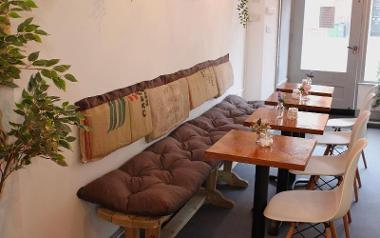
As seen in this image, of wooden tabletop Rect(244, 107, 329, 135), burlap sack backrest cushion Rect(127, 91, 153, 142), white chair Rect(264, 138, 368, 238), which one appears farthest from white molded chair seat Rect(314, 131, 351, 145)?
burlap sack backrest cushion Rect(127, 91, 153, 142)

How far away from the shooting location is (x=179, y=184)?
2.76 meters

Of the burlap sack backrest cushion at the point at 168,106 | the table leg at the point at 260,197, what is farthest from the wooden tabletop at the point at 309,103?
the table leg at the point at 260,197

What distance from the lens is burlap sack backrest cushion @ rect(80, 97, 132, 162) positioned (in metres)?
2.59

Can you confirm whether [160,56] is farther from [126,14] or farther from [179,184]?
[179,184]

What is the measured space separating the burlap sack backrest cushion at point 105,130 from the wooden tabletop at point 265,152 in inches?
22.6

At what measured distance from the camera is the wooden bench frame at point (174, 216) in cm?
249

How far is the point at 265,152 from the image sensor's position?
2.68 meters

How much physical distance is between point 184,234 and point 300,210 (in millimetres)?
1022

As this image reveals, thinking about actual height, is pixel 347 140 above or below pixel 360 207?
above

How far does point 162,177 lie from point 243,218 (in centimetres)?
101

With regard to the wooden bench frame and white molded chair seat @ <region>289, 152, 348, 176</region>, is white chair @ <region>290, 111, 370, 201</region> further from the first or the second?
the wooden bench frame

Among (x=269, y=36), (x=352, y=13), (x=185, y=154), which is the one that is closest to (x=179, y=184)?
(x=185, y=154)

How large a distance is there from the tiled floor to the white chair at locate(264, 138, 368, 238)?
686mm

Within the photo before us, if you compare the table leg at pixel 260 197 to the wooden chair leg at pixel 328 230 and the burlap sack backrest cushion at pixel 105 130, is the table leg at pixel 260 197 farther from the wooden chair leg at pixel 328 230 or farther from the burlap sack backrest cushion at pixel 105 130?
the burlap sack backrest cushion at pixel 105 130
